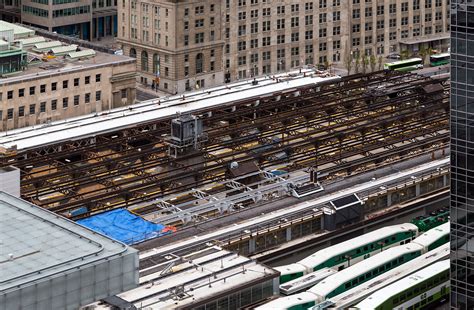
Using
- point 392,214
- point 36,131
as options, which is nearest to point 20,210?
point 392,214

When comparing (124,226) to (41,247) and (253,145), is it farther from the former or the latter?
(41,247)

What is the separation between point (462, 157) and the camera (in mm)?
115875

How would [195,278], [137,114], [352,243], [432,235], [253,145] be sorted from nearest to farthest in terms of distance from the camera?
1. [195,278]
2. [352,243]
3. [432,235]
4. [253,145]
5. [137,114]

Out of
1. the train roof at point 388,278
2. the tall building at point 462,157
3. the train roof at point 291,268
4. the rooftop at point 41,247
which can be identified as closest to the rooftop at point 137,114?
the train roof at point 291,268

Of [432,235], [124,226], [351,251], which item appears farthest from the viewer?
[432,235]

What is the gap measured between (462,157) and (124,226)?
3709 centimetres

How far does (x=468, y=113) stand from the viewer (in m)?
115

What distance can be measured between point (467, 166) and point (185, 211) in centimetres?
3720

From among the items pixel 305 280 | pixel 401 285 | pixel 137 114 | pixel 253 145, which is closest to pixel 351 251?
pixel 401 285

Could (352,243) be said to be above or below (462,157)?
below

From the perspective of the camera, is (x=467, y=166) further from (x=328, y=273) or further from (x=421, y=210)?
(x=421, y=210)

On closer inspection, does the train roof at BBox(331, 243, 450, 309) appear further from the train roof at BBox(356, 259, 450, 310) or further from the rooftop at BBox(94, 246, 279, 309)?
the rooftop at BBox(94, 246, 279, 309)

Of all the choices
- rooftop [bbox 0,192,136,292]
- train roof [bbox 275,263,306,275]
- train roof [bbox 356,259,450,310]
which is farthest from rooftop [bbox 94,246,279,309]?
rooftop [bbox 0,192,136,292]

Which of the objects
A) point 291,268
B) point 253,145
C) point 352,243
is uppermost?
point 253,145
